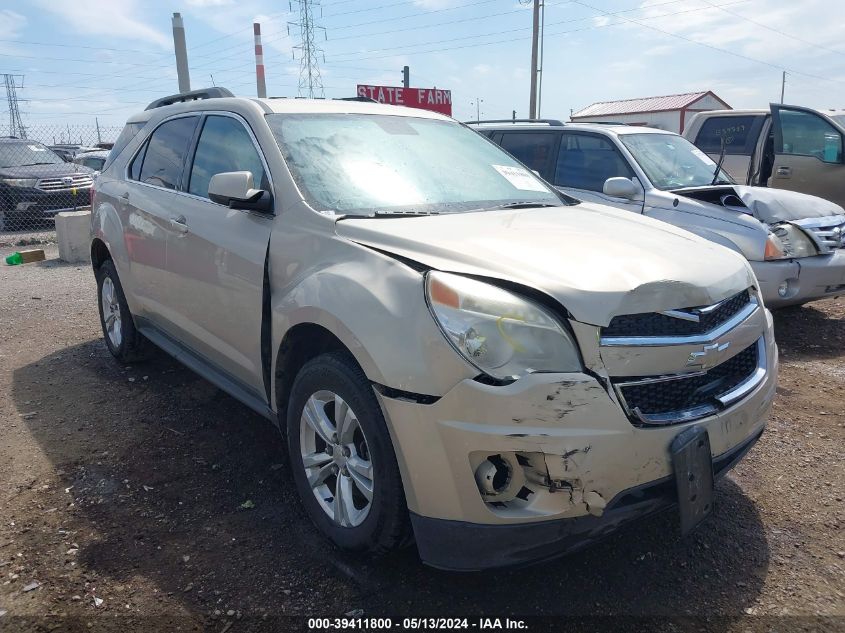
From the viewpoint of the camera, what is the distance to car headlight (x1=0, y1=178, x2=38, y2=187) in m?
13.2

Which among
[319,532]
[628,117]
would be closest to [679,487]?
[319,532]

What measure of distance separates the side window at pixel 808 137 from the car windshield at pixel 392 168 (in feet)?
18.0

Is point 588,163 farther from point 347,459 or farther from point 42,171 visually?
point 42,171

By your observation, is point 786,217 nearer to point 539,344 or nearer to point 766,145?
point 766,145

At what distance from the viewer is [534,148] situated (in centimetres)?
714

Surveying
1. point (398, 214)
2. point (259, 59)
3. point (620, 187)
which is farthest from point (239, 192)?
point (259, 59)

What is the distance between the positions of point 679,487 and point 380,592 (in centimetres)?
114

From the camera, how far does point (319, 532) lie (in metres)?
2.91

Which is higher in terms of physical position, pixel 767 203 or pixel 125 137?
pixel 125 137

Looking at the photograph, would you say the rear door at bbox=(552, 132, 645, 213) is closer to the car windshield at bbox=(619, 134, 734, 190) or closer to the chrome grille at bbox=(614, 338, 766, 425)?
the car windshield at bbox=(619, 134, 734, 190)

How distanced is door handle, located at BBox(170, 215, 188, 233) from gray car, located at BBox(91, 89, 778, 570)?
0.30 feet

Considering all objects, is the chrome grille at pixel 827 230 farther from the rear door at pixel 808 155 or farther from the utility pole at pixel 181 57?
the utility pole at pixel 181 57

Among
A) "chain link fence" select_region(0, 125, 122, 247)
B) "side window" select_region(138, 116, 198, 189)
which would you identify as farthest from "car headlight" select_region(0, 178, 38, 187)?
"side window" select_region(138, 116, 198, 189)

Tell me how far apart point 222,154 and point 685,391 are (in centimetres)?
263
